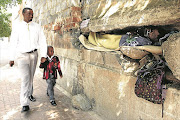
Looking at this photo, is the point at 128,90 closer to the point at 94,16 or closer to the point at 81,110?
the point at 81,110

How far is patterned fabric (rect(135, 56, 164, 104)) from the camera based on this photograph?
196cm

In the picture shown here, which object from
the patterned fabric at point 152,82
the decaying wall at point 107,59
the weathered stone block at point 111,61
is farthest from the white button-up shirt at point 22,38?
the patterned fabric at point 152,82

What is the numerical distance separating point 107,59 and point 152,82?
1.13m

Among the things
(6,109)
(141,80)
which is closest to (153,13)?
(141,80)

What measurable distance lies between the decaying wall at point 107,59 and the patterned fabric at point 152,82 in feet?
0.43

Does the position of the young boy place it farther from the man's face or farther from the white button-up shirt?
the man's face

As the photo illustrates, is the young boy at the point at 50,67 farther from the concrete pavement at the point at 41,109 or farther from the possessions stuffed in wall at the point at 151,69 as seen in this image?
the possessions stuffed in wall at the point at 151,69

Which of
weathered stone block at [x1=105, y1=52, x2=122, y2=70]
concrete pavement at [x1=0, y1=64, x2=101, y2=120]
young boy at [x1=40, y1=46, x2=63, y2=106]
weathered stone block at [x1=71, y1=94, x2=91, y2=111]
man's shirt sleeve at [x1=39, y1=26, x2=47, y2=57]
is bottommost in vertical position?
concrete pavement at [x1=0, y1=64, x2=101, y2=120]

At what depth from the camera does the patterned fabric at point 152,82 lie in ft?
6.41

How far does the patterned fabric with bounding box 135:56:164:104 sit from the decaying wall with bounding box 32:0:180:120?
0.13 metres

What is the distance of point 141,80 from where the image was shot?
2143mm

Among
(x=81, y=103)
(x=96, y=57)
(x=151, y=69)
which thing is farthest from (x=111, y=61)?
(x=81, y=103)

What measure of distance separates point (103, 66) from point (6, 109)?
2.24 metres

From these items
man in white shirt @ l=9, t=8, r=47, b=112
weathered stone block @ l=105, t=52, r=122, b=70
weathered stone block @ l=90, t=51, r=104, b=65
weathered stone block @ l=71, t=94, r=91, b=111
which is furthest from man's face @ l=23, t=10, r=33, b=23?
weathered stone block @ l=71, t=94, r=91, b=111
